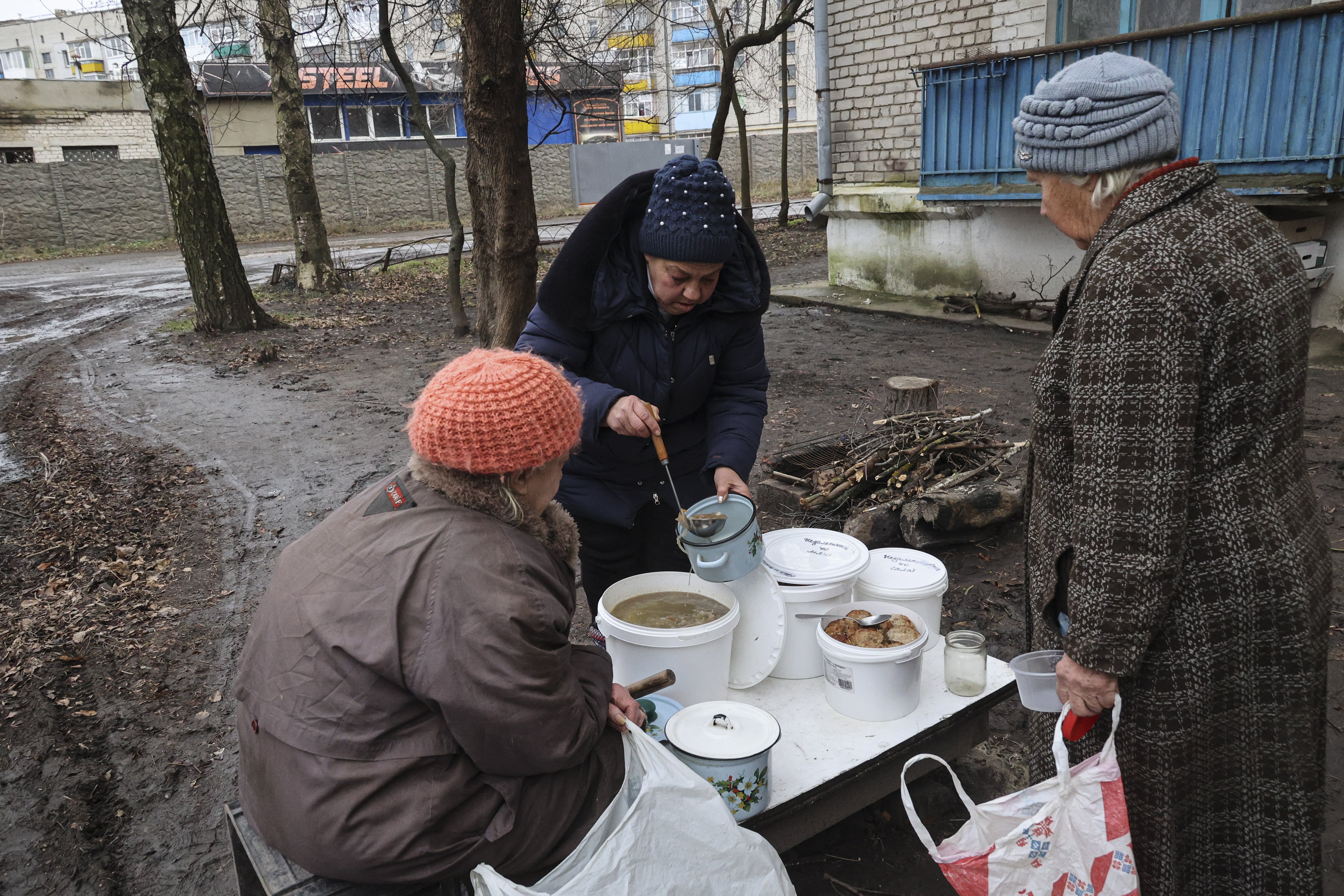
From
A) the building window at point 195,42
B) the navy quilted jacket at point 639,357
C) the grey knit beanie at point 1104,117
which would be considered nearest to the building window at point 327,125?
the building window at point 195,42

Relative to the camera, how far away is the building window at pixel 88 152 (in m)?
28.0

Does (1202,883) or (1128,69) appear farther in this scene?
(1202,883)

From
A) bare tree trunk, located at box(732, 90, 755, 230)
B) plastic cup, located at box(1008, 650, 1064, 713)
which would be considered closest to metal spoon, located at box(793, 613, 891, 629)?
plastic cup, located at box(1008, 650, 1064, 713)

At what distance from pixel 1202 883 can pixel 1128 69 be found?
5.37 ft

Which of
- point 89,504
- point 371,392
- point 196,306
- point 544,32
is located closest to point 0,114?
point 196,306

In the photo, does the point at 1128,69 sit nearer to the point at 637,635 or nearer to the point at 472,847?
the point at 637,635

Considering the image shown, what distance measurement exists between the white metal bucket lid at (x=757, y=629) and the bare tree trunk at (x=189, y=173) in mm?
10773

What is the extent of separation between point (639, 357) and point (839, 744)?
120 centimetres

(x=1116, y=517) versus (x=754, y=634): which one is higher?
(x=1116, y=517)

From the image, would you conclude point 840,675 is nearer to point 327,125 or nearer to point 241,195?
point 241,195

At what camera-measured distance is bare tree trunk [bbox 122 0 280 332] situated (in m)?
10.6

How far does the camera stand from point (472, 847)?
1663mm

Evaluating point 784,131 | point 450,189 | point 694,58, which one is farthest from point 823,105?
point 694,58

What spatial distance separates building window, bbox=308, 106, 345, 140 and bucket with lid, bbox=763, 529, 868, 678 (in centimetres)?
3443
